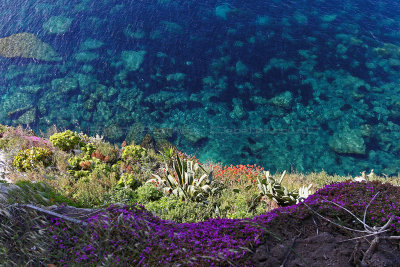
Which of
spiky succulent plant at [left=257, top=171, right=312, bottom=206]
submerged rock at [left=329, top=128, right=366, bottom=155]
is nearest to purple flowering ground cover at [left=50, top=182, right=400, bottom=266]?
spiky succulent plant at [left=257, top=171, right=312, bottom=206]

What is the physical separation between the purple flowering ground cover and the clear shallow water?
671cm

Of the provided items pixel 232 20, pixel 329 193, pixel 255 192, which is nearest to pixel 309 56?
pixel 232 20

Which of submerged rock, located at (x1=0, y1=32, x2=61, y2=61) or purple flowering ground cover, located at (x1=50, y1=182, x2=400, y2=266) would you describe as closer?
purple flowering ground cover, located at (x1=50, y1=182, x2=400, y2=266)

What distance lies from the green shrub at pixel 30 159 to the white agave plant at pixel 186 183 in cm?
263

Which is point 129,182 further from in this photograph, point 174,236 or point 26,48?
point 26,48

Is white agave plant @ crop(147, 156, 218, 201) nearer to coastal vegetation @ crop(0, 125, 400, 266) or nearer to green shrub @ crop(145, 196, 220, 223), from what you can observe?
coastal vegetation @ crop(0, 125, 400, 266)

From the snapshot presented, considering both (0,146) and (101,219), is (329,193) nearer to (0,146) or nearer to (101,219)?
(101,219)

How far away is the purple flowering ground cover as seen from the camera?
2.91 metres

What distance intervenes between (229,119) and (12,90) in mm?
9605

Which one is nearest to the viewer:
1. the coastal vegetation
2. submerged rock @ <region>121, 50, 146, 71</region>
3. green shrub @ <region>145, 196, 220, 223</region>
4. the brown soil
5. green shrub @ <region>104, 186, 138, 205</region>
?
the brown soil

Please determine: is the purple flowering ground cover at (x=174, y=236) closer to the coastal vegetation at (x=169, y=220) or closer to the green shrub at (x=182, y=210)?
the coastal vegetation at (x=169, y=220)

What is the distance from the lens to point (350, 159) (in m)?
11.0

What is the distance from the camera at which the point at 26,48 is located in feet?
50.3

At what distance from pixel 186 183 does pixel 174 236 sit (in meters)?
2.88
